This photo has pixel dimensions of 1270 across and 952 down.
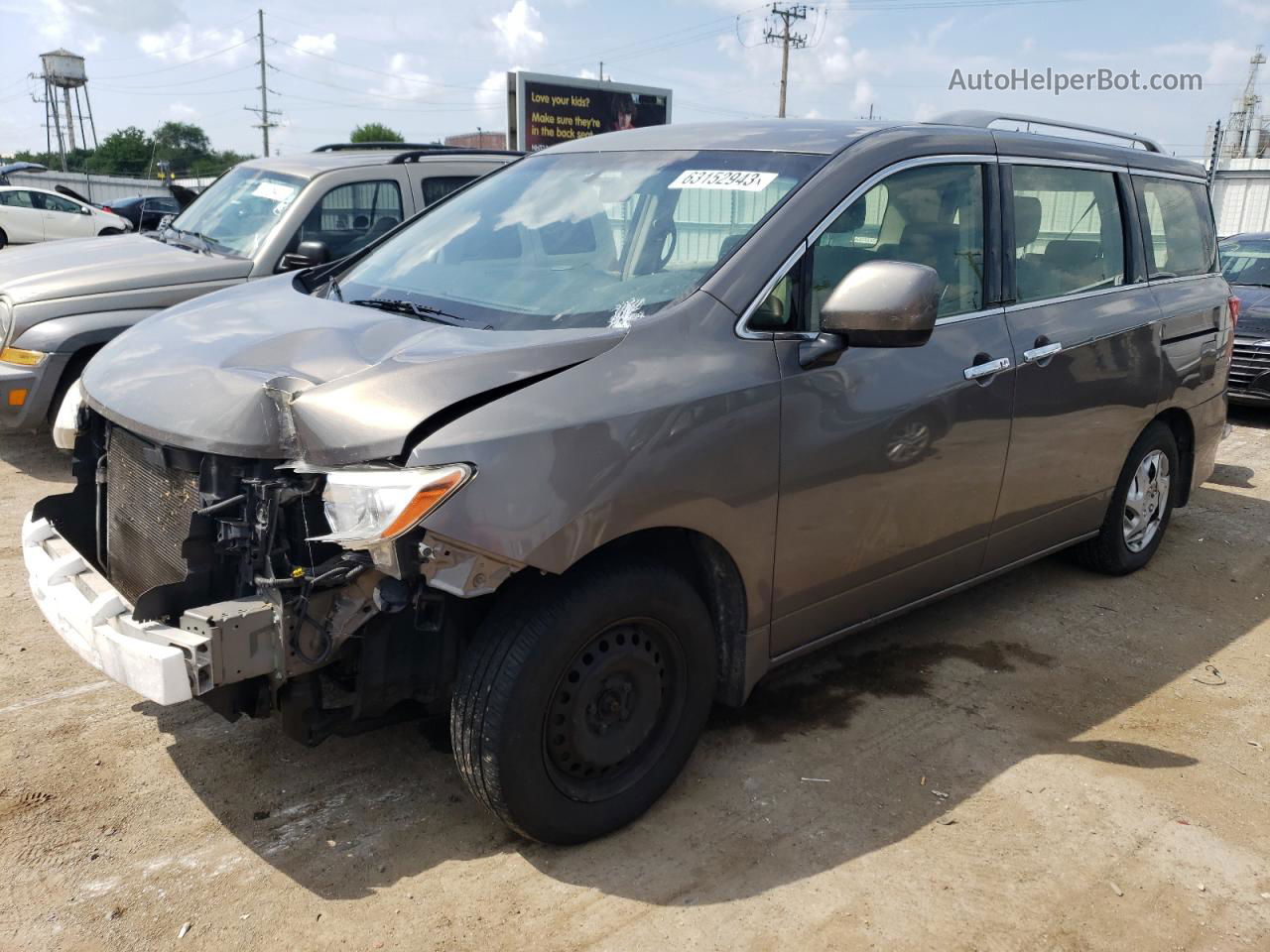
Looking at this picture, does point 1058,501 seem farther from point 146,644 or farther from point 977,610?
point 146,644

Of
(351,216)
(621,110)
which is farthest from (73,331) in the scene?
(621,110)

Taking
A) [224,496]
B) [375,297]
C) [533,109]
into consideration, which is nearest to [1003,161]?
[375,297]

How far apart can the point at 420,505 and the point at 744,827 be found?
4.68 ft

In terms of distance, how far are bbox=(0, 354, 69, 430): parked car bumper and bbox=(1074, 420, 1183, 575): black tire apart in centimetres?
565

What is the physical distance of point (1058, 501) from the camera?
4.34 meters

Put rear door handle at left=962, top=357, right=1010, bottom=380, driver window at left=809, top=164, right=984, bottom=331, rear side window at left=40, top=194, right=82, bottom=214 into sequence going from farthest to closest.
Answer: rear side window at left=40, top=194, right=82, bottom=214, rear door handle at left=962, top=357, right=1010, bottom=380, driver window at left=809, top=164, right=984, bottom=331

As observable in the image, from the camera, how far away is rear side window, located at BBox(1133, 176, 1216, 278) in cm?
470

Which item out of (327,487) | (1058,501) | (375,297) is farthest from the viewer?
(1058,501)

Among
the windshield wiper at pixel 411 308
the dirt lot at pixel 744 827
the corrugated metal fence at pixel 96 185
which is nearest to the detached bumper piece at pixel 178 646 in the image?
the dirt lot at pixel 744 827

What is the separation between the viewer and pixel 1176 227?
4.95 meters

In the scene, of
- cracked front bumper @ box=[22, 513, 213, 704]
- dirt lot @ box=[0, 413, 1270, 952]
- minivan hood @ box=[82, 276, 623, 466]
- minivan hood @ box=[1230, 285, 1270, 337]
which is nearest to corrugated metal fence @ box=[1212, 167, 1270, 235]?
minivan hood @ box=[1230, 285, 1270, 337]

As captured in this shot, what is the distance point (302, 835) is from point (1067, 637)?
10.6 ft

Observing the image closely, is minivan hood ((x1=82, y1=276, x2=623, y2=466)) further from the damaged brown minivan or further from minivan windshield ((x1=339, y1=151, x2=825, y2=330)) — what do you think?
minivan windshield ((x1=339, y1=151, x2=825, y2=330))

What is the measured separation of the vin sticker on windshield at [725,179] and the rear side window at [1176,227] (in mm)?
2327
